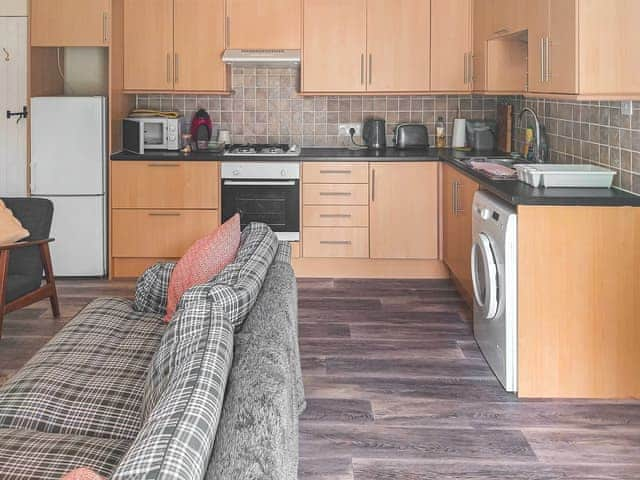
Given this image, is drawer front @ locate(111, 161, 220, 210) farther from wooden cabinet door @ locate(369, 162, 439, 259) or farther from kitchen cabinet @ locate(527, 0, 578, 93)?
kitchen cabinet @ locate(527, 0, 578, 93)

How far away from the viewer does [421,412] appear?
3.48m

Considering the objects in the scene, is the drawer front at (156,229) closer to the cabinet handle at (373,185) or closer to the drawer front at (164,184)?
the drawer front at (164,184)

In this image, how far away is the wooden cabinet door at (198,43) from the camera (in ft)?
20.1

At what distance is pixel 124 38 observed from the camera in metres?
6.15

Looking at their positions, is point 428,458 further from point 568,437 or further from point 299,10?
point 299,10

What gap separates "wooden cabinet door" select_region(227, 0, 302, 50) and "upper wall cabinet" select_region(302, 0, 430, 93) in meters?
0.08

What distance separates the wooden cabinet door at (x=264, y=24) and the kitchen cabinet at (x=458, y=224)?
5.10 feet

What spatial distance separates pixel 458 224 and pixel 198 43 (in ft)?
7.93

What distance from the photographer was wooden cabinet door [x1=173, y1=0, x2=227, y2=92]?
6.14 metres

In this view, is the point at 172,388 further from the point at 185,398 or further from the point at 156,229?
the point at 156,229

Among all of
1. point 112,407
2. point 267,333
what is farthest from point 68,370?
point 267,333

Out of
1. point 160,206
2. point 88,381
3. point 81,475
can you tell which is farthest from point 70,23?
point 81,475

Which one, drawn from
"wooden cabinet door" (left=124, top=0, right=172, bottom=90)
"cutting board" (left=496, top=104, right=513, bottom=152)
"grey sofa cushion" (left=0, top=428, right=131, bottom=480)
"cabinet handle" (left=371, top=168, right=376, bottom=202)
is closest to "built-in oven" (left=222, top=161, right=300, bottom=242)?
"cabinet handle" (left=371, top=168, right=376, bottom=202)

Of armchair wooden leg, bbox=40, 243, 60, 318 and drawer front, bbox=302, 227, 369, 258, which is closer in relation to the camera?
armchair wooden leg, bbox=40, 243, 60, 318
